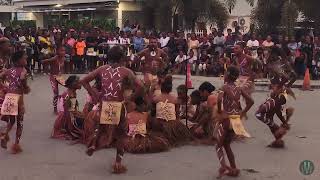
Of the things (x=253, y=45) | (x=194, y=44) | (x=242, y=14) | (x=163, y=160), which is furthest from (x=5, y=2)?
(x=163, y=160)

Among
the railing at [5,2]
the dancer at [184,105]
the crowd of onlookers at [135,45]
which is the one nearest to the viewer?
the dancer at [184,105]

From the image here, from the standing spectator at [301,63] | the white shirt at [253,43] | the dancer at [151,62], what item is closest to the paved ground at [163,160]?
the dancer at [151,62]

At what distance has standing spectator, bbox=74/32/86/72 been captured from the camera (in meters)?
23.8

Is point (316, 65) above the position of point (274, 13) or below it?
below

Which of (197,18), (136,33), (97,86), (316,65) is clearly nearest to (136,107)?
(97,86)

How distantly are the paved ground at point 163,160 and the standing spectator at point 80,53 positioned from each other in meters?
12.3

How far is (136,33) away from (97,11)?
13.8m

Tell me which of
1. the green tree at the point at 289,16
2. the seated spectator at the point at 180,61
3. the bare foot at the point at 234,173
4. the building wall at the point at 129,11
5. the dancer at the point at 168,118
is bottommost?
the bare foot at the point at 234,173

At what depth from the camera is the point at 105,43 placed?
23938mm

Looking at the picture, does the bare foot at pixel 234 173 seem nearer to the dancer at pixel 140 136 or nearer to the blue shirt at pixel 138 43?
the dancer at pixel 140 136

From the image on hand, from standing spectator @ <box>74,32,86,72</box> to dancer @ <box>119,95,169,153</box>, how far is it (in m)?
14.7

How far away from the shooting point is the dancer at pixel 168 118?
988 cm

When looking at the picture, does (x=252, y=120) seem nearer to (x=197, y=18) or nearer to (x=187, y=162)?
(x=187, y=162)

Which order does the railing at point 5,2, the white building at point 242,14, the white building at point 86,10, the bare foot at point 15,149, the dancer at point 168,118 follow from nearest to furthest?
the bare foot at point 15,149 < the dancer at point 168,118 < the white building at point 242,14 < the white building at point 86,10 < the railing at point 5,2
